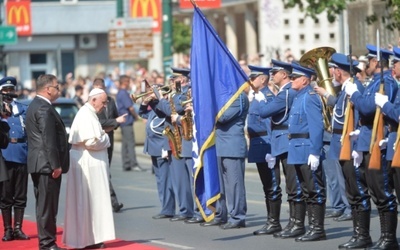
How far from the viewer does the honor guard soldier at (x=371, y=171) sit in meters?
13.1

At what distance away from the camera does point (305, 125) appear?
48.6ft

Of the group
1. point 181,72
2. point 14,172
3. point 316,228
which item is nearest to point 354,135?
point 316,228

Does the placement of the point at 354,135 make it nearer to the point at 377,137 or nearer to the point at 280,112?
the point at 377,137

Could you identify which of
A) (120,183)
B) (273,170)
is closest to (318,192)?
(273,170)

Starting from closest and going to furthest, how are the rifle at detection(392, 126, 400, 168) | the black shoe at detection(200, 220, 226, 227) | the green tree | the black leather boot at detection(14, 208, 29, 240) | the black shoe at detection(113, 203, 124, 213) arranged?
the rifle at detection(392, 126, 400, 168) → the black leather boot at detection(14, 208, 29, 240) → the black shoe at detection(200, 220, 226, 227) → the black shoe at detection(113, 203, 124, 213) → the green tree

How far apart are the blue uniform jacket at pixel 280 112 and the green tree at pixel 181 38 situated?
33.6 metres

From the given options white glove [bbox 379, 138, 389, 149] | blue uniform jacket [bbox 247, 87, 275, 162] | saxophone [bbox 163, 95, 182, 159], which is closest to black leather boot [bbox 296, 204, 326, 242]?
blue uniform jacket [bbox 247, 87, 275, 162]

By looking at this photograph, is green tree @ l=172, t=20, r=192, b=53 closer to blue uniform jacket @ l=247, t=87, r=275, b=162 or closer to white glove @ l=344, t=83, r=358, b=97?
blue uniform jacket @ l=247, t=87, r=275, b=162

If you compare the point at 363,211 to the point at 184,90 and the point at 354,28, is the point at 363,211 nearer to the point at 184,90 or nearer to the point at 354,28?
the point at 184,90

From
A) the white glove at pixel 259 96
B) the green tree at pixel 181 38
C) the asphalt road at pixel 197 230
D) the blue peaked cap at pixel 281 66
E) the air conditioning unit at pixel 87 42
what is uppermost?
the air conditioning unit at pixel 87 42

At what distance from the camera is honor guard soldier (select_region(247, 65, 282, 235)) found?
15.6 m

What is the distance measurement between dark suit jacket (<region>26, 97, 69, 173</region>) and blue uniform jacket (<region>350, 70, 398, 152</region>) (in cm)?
330

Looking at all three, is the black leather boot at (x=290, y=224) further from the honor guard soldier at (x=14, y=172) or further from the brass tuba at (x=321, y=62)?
the honor guard soldier at (x=14, y=172)

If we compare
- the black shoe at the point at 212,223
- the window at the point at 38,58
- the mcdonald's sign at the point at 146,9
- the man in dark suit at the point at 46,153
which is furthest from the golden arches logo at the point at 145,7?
the window at the point at 38,58
